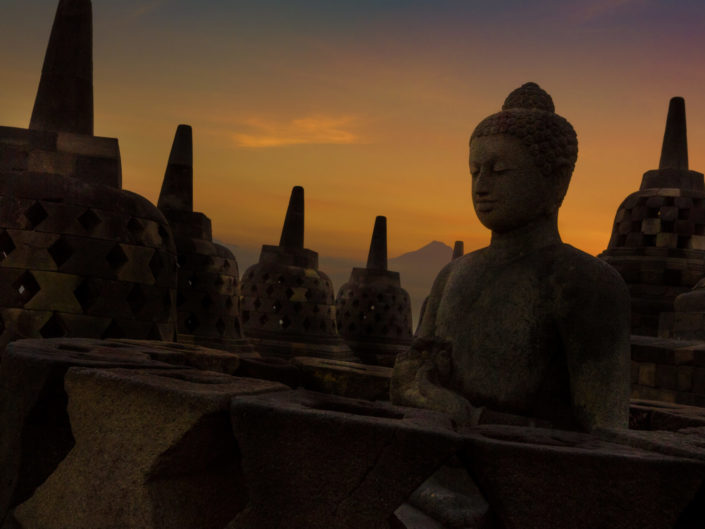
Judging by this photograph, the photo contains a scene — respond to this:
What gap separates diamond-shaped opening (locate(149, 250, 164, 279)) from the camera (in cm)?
484

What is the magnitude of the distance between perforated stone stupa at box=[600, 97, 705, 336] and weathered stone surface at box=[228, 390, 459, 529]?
10368 mm

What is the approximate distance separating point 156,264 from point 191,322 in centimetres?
303

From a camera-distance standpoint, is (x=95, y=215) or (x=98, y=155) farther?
(x=98, y=155)

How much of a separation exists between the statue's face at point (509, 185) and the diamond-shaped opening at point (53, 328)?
2.80 meters

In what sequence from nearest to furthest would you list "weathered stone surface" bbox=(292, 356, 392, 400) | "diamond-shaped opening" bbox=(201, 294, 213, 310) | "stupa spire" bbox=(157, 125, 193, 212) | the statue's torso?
the statue's torso → "weathered stone surface" bbox=(292, 356, 392, 400) → "diamond-shaped opening" bbox=(201, 294, 213, 310) → "stupa spire" bbox=(157, 125, 193, 212)

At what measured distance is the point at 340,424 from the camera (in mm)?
1934

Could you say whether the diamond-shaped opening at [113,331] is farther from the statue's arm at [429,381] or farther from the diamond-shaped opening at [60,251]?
the statue's arm at [429,381]

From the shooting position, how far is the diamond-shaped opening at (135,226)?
475 cm

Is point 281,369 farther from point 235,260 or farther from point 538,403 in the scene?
point 235,260

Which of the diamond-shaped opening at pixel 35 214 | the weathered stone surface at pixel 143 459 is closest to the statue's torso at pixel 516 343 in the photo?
the weathered stone surface at pixel 143 459

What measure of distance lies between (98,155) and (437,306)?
3104mm

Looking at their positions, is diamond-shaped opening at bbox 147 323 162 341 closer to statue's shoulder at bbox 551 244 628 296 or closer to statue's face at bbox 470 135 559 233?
statue's face at bbox 470 135 559 233

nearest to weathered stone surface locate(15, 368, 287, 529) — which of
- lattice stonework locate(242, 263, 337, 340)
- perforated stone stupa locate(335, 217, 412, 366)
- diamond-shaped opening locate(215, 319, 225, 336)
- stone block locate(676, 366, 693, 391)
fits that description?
diamond-shaped opening locate(215, 319, 225, 336)

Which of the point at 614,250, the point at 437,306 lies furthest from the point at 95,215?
the point at 614,250
